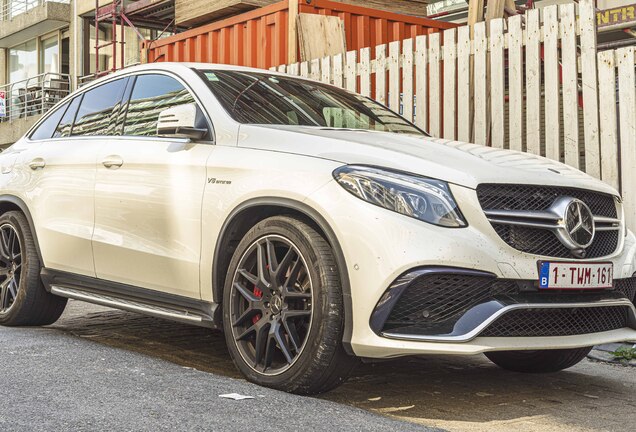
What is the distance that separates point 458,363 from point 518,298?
1.61 m

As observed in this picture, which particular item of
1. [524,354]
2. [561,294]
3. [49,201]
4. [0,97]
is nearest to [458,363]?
[524,354]

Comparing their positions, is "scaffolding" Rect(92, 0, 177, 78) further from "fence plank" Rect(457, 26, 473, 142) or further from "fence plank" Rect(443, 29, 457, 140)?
"fence plank" Rect(457, 26, 473, 142)

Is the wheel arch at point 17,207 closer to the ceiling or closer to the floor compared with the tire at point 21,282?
closer to the ceiling

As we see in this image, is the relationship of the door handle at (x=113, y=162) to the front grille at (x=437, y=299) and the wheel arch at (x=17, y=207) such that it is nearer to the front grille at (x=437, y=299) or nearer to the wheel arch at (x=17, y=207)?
the wheel arch at (x=17, y=207)

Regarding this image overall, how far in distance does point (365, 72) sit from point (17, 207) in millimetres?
3813

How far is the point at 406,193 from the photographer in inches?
159

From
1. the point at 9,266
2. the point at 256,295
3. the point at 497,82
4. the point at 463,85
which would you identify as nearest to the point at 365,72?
the point at 463,85

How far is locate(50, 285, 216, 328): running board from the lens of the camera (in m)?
4.73

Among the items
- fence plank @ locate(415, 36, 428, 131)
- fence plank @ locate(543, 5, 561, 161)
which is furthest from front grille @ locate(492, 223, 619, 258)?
fence plank @ locate(415, 36, 428, 131)

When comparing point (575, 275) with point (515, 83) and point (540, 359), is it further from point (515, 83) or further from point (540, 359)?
point (515, 83)

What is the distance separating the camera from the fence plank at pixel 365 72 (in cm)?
898

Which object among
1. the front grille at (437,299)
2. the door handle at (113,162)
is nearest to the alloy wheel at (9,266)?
the door handle at (113,162)

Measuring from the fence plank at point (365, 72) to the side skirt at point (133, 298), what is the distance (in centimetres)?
399

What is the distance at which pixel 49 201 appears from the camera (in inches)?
236
